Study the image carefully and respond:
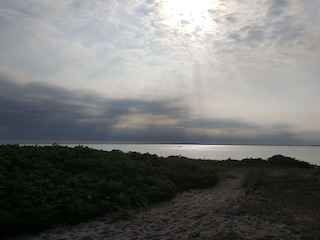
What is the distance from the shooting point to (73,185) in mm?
14898

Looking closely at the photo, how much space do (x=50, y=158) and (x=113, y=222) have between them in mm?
7491

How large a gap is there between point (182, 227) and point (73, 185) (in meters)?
6.06

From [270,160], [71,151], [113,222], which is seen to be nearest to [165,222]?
[113,222]

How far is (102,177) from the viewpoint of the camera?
16.9 m

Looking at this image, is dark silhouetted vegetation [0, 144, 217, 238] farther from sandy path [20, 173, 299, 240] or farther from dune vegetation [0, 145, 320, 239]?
sandy path [20, 173, 299, 240]

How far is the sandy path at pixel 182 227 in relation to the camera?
956cm

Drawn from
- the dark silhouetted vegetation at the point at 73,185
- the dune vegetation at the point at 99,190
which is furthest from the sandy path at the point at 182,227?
the dark silhouetted vegetation at the point at 73,185

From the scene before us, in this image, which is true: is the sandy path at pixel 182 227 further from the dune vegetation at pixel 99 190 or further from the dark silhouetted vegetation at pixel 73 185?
the dark silhouetted vegetation at pixel 73 185

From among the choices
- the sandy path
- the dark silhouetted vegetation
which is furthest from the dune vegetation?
the sandy path

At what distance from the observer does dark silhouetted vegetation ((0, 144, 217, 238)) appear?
11.7 metres

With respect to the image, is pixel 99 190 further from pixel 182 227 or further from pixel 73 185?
pixel 182 227

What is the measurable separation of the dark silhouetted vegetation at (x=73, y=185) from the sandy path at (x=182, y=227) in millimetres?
782

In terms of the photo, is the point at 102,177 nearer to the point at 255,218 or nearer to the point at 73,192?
the point at 73,192

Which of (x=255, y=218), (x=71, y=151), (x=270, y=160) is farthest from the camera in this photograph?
(x=270, y=160)
